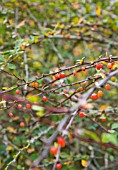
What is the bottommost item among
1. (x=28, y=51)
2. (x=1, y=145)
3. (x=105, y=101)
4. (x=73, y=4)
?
(x=1, y=145)

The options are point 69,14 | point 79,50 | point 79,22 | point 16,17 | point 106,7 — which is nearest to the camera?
point 79,22

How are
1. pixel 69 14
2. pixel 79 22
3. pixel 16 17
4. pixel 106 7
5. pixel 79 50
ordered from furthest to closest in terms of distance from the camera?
pixel 79 50, pixel 106 7, pixel 69 14, pixel 16 17, pixel 79 22

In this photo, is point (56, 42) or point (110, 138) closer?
point (110, 138)

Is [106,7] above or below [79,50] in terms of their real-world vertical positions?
above

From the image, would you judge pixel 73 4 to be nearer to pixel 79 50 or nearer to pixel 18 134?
pixel 79 50

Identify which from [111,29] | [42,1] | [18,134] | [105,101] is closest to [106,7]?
[111,29]

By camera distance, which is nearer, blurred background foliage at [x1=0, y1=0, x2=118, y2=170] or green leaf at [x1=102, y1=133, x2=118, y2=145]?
green leaf at [x1=102, y1=133, x2=118, y2=145]

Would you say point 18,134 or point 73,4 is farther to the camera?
point 73,4

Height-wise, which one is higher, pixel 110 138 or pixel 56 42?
pixel 56 42

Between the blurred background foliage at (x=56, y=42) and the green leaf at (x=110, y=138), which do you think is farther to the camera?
the blurred background foliage at (x=56, y=42)
